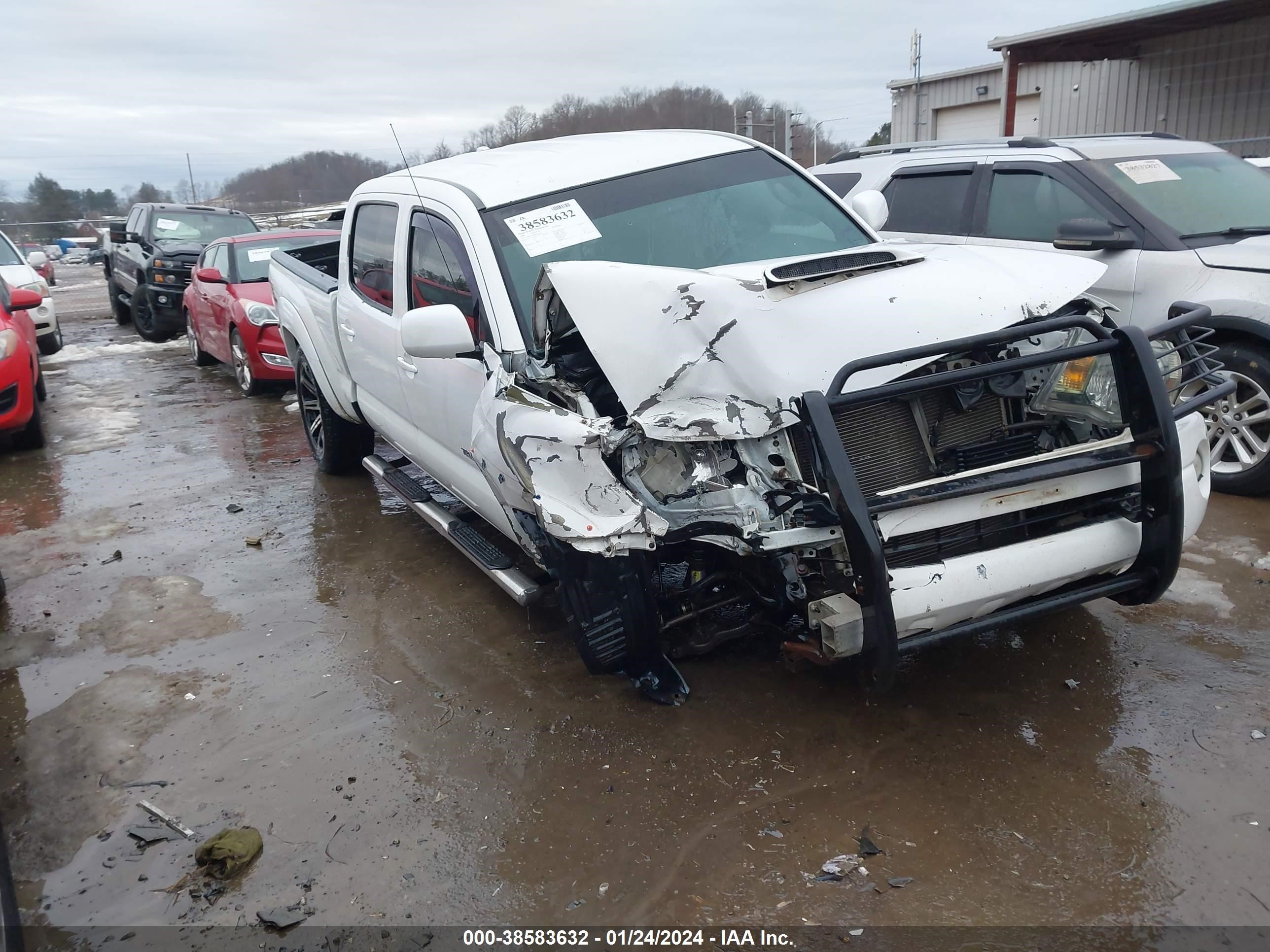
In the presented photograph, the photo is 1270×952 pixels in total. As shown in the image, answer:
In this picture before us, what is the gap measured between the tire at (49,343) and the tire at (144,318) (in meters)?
1.62

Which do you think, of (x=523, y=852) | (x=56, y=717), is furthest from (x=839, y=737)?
(x=56, y=717)

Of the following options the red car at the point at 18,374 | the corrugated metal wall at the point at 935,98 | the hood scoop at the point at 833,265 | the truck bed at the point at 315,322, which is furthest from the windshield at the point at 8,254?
the corrugated metal wall at the point at 935,98

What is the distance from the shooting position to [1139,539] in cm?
313

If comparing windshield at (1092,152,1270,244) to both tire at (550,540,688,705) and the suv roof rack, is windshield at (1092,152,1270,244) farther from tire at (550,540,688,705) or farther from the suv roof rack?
tire at (550,540,688,705)

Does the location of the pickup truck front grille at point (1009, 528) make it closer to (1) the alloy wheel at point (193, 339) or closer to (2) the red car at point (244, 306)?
(2) the red car at point (244, 306)

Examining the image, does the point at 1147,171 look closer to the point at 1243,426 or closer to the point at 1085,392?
the point at 1243,426

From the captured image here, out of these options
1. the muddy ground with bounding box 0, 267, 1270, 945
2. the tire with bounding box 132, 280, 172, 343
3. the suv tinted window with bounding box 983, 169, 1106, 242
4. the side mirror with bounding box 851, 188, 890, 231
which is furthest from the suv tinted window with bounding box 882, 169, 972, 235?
the tire with bounding box 132, 280, 172, 343

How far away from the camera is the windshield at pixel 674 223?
394 cm

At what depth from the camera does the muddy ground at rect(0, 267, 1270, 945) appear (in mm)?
2725

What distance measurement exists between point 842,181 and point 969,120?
1559 cm

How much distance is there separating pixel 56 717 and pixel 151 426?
5796 millimetres

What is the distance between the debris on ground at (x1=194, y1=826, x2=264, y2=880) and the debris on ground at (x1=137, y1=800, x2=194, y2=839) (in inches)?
4.5

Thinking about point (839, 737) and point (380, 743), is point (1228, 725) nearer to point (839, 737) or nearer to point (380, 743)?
point (839, 737)

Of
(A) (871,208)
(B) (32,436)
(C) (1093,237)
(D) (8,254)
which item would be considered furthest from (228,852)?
(D) (8,254)
